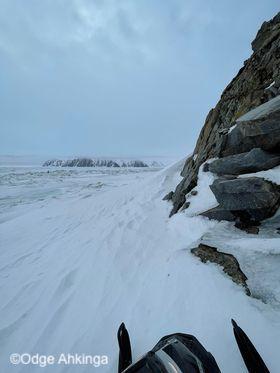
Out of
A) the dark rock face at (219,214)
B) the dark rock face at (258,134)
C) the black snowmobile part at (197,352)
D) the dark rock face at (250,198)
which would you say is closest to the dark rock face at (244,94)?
the dark rock face at (258,134)

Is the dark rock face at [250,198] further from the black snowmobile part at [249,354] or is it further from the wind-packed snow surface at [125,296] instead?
the black snowmobile part at [249,354]

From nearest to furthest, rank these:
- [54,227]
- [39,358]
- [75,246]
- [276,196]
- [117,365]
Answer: [117,365]
[39,358]
[276,196]
[75,246]
[54,227]

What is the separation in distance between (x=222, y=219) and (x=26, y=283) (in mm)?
4800

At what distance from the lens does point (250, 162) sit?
5188mm

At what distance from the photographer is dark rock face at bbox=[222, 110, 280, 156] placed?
4.94 metres

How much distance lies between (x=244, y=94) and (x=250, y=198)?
7.03 m

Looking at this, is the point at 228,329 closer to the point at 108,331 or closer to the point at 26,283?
the point at 108,331

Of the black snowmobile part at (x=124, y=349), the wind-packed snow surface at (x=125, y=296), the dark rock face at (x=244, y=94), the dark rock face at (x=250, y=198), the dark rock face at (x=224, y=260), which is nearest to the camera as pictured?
the black snowmobile part at (x=124, y=349)

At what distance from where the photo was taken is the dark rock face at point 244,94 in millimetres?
7680

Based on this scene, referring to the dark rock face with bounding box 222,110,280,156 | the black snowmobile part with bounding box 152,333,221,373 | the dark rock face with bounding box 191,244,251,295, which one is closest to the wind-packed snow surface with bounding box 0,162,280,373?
the dark rock face with bounding box 191,244,251,295

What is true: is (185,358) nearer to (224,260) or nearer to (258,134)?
(224,260)

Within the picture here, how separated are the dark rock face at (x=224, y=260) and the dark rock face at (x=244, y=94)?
3031mm

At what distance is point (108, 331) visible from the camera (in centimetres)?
324

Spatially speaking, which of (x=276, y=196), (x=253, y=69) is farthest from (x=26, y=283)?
(x=253, y=69)
